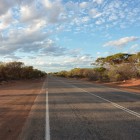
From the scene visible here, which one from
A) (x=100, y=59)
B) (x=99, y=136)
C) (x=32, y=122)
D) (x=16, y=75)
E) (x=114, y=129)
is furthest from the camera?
(x=100, y=59)

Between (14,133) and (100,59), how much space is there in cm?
7451

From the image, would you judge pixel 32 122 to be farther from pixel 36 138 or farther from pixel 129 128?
pixel 129 128

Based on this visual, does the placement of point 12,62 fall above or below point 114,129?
above

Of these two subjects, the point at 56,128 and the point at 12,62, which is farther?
the point at 12,62

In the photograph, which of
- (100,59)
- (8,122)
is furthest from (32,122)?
(100,59)

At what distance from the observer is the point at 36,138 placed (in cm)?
777

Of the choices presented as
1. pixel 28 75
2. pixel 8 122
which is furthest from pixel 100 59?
pixel 8 122

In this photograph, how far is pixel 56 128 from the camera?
A: 29.6 feet

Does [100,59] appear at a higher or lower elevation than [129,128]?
higher

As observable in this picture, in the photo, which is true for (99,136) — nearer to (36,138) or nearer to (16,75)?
(36,138)

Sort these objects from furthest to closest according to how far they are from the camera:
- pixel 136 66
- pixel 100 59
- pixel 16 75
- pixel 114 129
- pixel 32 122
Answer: pixel 100 59 → pixel 16 75 → pixel 136 66 → pixel 32 122 → pixel 114 129

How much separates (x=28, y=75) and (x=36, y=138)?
7754 cm

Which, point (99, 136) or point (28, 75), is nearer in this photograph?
point (99, 136)

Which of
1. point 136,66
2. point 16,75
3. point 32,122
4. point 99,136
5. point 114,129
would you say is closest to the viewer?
point 99,136
